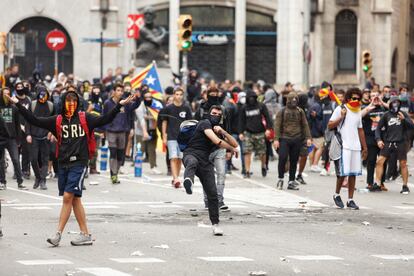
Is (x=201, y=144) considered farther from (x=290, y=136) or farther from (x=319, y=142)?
(x=319, y=142)

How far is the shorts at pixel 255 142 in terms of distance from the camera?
85.7 feet

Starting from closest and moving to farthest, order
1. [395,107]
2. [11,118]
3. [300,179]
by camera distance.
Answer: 1. [11,118]
2. [395,107]
3. [300,179]

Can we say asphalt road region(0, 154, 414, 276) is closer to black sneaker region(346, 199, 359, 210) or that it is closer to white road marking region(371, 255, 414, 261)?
white road marking region(371, 255, 414, 261)

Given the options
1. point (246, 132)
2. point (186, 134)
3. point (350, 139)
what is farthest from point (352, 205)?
point (246, 132)

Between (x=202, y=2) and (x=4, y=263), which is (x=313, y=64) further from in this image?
(x=4, y=263)

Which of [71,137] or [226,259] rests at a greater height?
[71,137]

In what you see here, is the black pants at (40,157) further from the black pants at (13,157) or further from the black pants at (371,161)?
the black pants at (371,161)

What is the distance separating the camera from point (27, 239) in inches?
589

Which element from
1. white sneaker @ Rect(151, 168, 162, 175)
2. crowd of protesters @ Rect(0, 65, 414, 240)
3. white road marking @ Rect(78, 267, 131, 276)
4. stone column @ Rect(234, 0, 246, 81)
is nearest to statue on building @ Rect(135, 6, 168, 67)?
crowd of protesters @ Rect(0, 65, 414, 240)

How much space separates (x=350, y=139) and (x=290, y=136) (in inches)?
146

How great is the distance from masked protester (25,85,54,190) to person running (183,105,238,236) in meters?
6.47

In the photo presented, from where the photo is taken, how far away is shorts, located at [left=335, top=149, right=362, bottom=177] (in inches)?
765

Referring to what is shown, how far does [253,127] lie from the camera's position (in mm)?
26359

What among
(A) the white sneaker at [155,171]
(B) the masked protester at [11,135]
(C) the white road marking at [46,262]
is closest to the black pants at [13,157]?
(B) the masked protester at [11,135]
